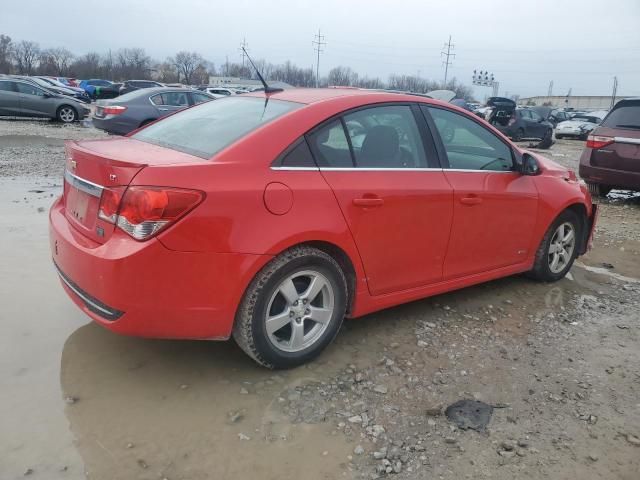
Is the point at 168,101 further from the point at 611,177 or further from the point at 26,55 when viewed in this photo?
the point at 26,55

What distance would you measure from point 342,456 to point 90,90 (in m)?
40.4

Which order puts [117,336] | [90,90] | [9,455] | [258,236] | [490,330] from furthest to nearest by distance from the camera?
[90,90], [490,330], [117,336], [258,236], [9,455]

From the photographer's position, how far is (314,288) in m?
3.09

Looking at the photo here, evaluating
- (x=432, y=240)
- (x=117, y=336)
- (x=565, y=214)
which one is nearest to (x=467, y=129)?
(x=432, y=240)

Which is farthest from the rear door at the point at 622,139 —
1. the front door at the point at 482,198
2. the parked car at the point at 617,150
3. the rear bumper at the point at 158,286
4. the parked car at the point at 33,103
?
the parked car at the point at 33,103

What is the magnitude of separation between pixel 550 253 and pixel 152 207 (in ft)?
11.8

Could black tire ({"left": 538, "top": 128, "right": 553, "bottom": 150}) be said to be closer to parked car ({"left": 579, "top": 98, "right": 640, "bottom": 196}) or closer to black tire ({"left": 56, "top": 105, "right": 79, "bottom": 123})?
parked car ({"left": 579, "top": 98, "right": 640, "bottom": 196})

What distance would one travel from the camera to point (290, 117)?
3.11 m

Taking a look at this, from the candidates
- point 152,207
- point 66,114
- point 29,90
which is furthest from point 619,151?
point 29,90

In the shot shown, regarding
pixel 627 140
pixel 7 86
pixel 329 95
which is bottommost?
pixel 7 86

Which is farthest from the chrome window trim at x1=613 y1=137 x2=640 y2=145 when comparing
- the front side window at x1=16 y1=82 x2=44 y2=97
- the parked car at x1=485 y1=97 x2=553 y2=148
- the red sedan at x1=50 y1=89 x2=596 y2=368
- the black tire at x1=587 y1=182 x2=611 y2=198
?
the front side window at x1=16 y1=82 x2=44 y2=97

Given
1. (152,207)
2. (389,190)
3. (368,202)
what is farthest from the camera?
(389,190)

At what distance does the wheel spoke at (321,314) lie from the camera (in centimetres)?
313

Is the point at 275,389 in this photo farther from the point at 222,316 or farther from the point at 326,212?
the point at 326,212
